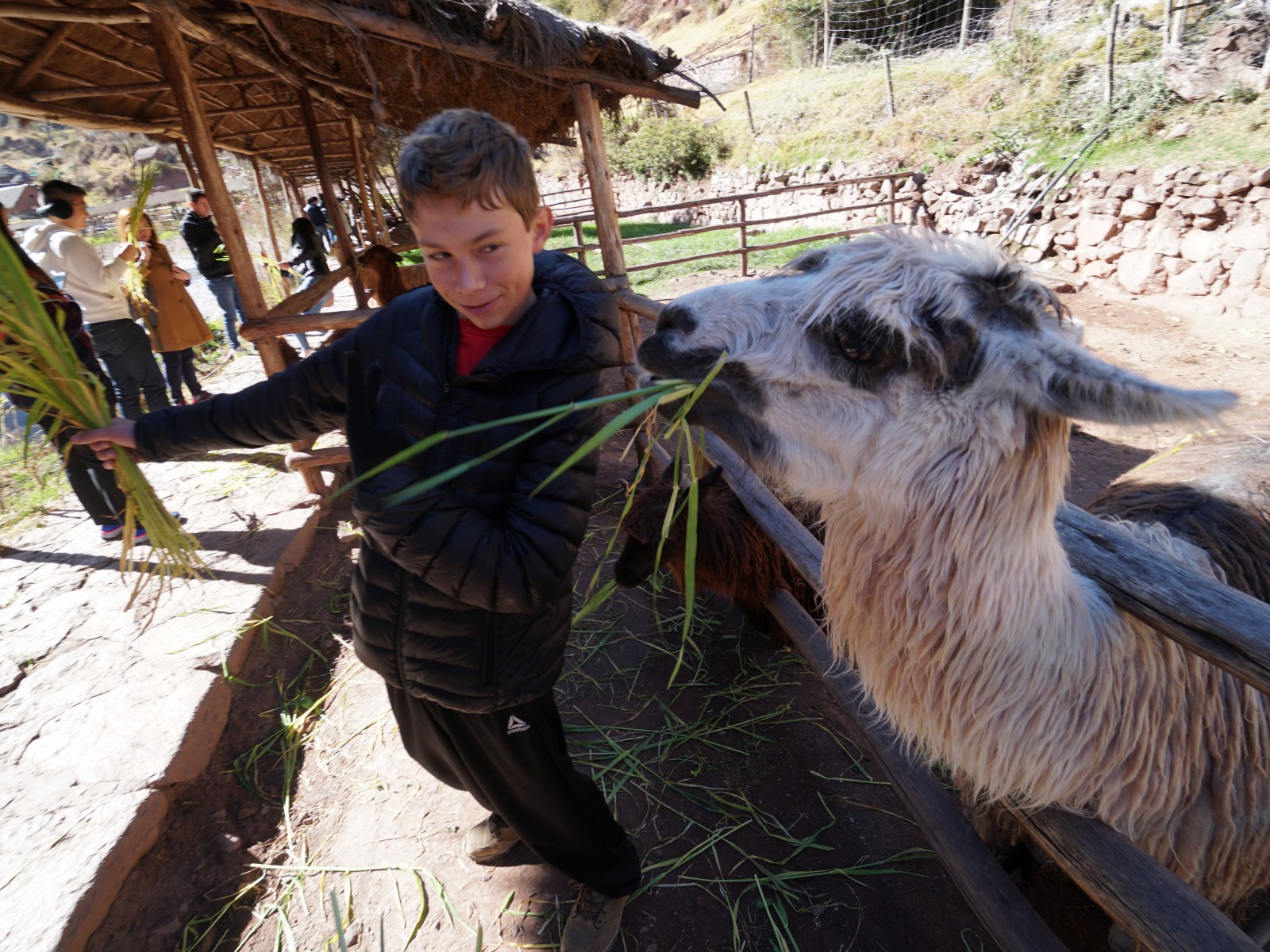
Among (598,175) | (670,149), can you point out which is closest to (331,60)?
(598,175)

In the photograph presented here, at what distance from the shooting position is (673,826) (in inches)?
88.0

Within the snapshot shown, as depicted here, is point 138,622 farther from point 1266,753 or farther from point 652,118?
point 652,118

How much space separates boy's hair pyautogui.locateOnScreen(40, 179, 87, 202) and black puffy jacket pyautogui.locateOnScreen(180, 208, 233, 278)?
2.35 m

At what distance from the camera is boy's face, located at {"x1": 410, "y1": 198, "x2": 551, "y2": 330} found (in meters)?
1.25

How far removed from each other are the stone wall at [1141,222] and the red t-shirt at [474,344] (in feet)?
15.5

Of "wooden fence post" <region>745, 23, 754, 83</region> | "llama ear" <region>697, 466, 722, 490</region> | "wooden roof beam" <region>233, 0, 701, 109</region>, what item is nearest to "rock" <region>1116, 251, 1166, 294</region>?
"wooden roof beam" <region>233, 0, 701, 109</region>

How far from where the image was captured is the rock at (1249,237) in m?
6.48

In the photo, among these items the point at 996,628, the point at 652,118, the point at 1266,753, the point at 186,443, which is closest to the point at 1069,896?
the point at 1266,753

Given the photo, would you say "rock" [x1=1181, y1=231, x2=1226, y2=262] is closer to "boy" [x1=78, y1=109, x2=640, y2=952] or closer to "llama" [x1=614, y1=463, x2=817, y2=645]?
"llama" [x1=614, y1=463, x2=817, y2=645]

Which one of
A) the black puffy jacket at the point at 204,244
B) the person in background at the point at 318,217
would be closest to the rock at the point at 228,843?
the black puffy jacket at the point at 204,244

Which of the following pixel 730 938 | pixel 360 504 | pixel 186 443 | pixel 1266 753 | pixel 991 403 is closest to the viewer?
pixel 991 403

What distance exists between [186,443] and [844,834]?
243 centimetres

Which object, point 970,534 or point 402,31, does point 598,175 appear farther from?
point 970,534

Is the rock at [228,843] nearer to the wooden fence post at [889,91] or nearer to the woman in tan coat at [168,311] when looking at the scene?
the woman in tan coat at [168,311]
